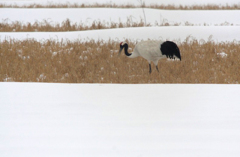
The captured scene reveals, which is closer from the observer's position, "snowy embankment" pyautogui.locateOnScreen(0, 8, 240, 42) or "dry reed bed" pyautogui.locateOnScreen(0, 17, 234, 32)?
"snowy embankment" pyautogui.locateOnScreen(0, 8, 240, 42)

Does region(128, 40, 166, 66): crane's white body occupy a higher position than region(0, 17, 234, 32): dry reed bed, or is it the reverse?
region(0, 17, 234, 32): dry reed bed

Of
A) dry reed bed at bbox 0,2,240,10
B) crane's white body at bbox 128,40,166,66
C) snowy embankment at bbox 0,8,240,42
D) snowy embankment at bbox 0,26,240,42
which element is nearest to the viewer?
crane's white body at bbox 128,40,166,66

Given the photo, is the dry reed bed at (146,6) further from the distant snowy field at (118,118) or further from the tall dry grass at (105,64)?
the distant snowy field at (118,118)

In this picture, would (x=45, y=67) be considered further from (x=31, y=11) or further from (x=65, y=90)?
(x=31, y=11)

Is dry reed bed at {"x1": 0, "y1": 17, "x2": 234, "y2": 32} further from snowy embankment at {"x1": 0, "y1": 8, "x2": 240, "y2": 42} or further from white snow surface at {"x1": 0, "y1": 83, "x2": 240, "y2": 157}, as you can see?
white snow surface at {"x1": 0, "y1": 83, "x2": 240, "y2": 157}

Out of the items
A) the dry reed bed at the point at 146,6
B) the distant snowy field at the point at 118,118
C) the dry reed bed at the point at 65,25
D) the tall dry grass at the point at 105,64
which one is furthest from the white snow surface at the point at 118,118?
the dry reed bed at the point at 146,6

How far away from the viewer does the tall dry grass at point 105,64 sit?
7.15 meters

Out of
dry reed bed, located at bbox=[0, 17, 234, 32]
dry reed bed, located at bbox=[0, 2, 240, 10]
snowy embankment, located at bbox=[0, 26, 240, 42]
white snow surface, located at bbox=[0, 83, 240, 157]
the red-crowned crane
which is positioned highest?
dry reed bed, located at bbox=[0, 2, 240, 10]

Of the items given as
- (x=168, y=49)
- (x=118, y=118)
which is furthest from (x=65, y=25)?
(x=118, y=118)

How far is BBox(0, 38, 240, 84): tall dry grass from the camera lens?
7.15 meters

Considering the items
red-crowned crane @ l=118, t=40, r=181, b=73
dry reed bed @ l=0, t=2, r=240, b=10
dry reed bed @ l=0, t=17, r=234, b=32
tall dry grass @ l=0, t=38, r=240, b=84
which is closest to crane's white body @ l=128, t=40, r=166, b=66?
red-crowned crane @ l=118, t=40, r=181, b=73

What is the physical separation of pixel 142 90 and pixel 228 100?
0.94 metres

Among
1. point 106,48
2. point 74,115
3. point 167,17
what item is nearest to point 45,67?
point 106,48

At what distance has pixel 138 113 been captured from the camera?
129 inches
